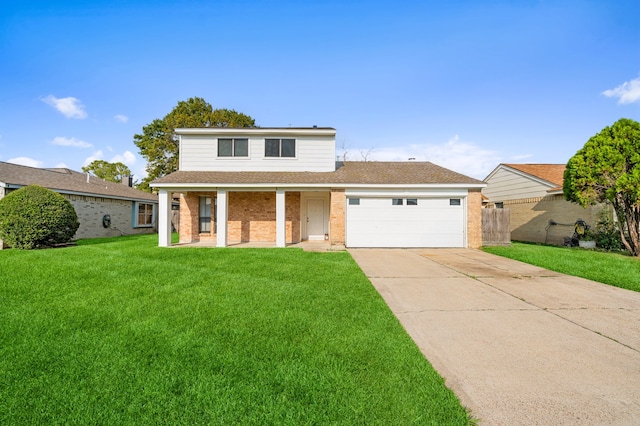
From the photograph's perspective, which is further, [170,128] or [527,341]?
[170,128]

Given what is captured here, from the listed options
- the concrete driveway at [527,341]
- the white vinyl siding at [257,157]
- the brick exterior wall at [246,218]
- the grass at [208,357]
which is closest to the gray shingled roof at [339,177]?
the white vinyl siding at [257,157]

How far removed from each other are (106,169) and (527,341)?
5846 cm

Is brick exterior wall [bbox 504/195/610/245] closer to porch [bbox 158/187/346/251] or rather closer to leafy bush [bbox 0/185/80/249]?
porch [bbox 158/187/346/251]

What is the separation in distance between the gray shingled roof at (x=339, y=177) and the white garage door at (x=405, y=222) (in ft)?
2.76

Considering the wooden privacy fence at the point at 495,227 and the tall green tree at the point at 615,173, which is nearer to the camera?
the tall green tree at the point at 615,173

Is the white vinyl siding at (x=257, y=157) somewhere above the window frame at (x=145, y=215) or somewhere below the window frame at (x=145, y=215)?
above

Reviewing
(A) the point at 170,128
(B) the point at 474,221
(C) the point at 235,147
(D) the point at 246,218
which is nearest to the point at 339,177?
(D) the point at 246,218

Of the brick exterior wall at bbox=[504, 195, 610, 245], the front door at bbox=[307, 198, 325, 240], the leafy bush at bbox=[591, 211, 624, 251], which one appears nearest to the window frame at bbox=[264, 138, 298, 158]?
the front door at bbox=[307, 198, 325, 240]

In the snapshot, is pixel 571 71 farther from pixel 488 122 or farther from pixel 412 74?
pixel 412 74

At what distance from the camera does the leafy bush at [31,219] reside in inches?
410

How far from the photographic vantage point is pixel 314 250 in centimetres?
1079

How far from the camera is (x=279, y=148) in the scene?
44.5 ft

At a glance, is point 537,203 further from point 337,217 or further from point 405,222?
point 337,217

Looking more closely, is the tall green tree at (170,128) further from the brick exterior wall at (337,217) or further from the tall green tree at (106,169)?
the tall green tree at (106,169)
